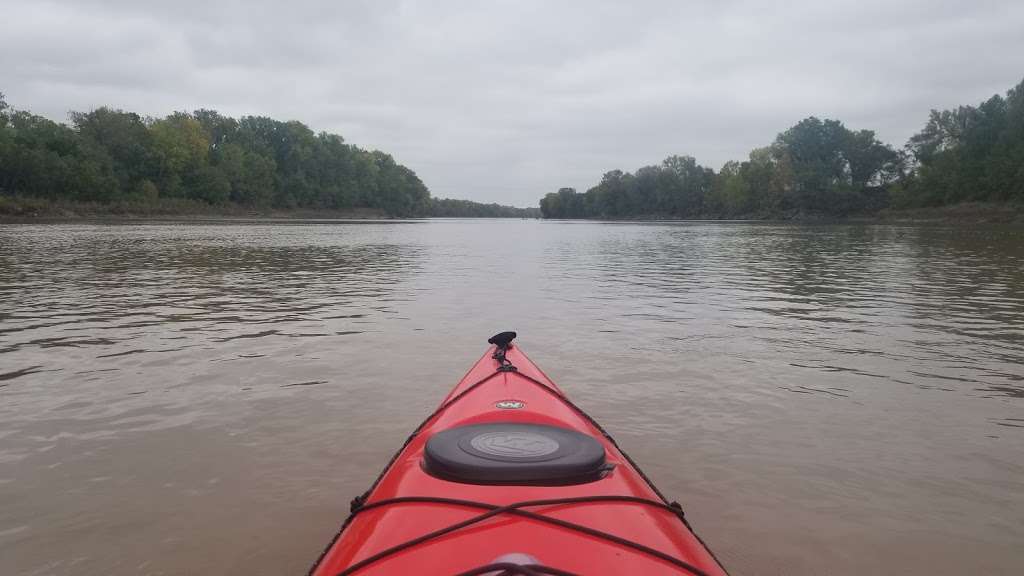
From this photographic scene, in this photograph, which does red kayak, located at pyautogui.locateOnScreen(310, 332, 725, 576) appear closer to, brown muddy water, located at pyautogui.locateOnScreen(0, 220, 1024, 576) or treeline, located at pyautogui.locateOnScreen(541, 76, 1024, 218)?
brown muddy water, located at pyautogui.locateOnScreen(0, 220, 1024, 576)

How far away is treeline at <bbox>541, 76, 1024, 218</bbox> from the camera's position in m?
74.6

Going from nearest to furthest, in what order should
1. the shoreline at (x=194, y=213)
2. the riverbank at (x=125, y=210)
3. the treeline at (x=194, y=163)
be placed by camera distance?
the riverbank at (x=125, y=210) < the shoreline at (x=194, y=213) < the treeline at (x=194, y=163)

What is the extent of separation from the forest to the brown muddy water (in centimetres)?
6819

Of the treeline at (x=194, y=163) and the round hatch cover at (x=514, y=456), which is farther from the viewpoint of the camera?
the treeline at (x=194, y=163)

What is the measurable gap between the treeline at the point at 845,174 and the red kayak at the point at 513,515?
8463 cm

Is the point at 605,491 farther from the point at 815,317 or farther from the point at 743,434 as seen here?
the point at 815,317

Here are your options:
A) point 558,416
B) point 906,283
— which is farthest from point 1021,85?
point 558,416

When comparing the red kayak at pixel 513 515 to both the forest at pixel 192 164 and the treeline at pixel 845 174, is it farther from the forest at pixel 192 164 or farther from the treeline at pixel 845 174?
the treeline at pixel 845 174

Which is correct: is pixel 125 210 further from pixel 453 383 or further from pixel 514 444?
pixel 514 444

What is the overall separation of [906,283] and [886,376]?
10857 mm

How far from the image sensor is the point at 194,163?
9675cm

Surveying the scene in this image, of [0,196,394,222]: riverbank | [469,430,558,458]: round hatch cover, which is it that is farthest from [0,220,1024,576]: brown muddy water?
[0,196,394,222]: riverbank

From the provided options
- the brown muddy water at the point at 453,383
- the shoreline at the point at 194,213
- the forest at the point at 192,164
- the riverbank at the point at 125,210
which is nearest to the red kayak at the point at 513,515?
the brown muddy water at the point at 453,383

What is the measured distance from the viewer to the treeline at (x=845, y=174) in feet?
245
